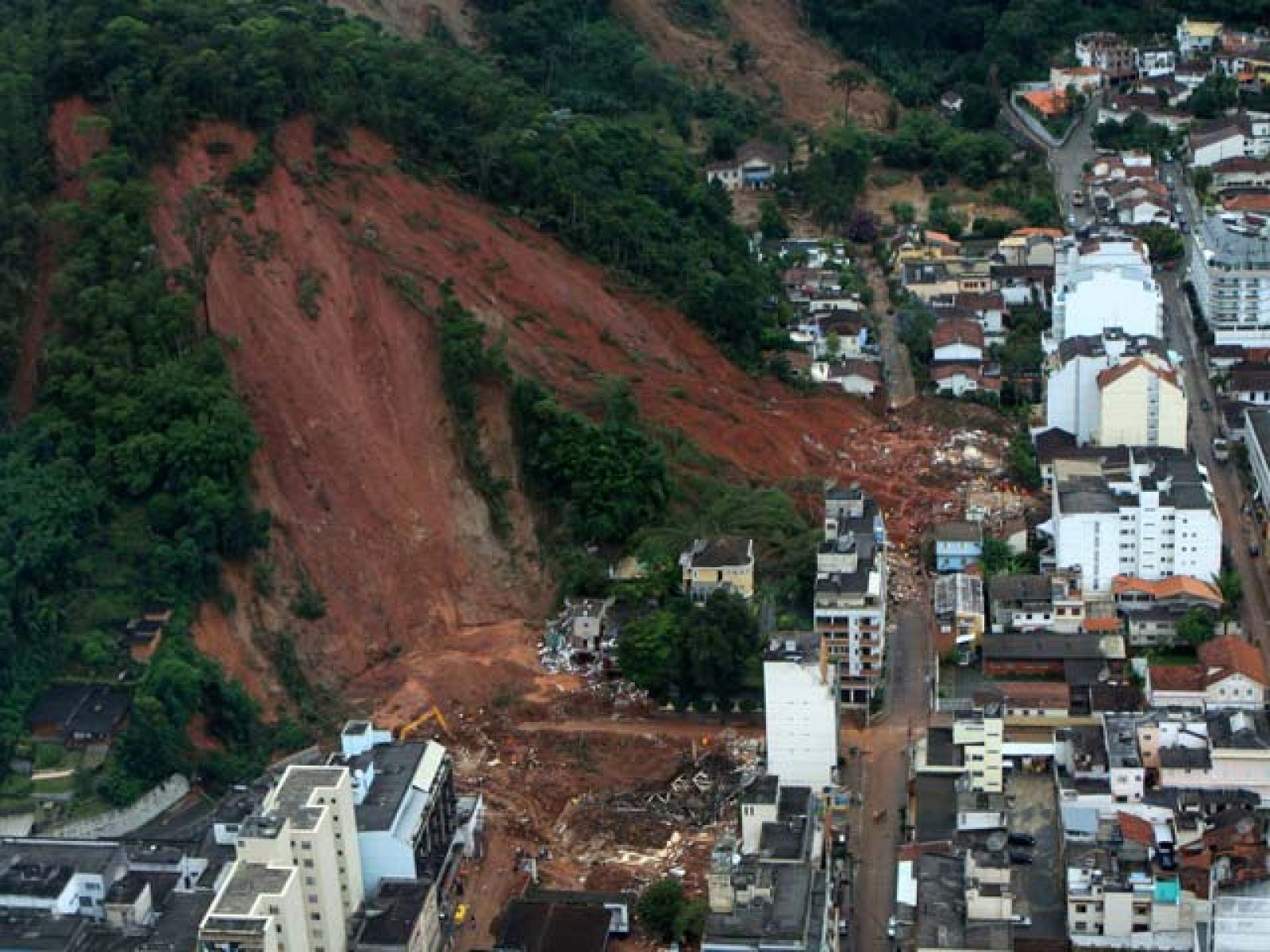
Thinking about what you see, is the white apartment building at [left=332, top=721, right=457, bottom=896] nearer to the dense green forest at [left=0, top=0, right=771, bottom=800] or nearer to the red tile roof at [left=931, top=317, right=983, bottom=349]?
the dense green forest at [left=0, top=0, right=771, bottom=800]

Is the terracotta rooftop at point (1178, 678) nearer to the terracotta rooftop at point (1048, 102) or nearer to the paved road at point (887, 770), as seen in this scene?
the paved road at point (887, 770)

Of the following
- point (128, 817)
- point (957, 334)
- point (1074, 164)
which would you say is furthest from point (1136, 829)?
point (1074, 164)

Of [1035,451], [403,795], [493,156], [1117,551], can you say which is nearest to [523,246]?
[493,156]

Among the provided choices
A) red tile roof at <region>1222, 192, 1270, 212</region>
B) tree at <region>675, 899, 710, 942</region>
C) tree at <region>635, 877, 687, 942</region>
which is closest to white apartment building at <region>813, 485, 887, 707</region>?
tree at <region>635, 877, 687, 942</region>

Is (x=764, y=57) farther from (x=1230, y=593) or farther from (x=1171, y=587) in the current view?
(x=1171, y=587)

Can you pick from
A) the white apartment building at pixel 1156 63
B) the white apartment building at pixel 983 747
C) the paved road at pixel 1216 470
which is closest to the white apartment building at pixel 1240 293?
the paved road at pixel 1216 470

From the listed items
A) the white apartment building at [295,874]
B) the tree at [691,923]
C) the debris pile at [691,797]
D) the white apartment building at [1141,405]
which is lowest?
the tree at [691,923]
